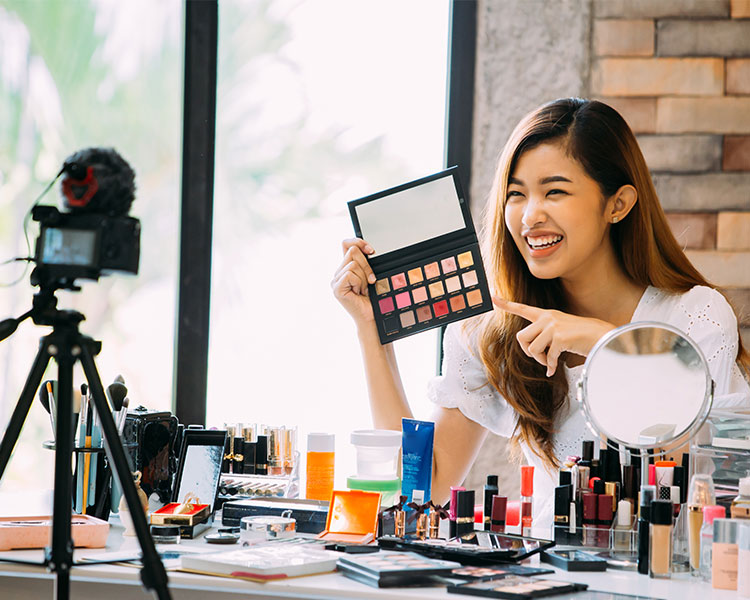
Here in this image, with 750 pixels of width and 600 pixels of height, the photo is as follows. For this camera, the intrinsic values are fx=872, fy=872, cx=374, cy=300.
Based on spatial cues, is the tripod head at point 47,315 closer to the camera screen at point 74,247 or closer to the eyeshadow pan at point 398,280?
the camera screen at point 74,247

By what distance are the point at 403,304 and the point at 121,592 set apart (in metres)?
0.68

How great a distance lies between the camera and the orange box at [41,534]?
1134 millimetres

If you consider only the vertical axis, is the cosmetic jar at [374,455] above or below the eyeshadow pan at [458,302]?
below

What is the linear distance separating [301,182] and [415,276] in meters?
0.92

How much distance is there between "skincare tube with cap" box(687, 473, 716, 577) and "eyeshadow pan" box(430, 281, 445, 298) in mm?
559

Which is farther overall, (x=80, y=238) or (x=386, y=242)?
(x=386, y=242)

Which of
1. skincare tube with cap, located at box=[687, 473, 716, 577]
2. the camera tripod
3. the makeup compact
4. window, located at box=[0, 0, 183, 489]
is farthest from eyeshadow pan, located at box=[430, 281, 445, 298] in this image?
window, located at box=[0, 0, 183, 489]

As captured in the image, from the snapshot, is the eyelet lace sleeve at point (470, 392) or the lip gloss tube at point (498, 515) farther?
the eyelet lace sleeve at point (470, 392)

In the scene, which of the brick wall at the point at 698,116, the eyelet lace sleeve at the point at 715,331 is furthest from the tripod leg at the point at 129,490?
the brick wall at the point at 698,116

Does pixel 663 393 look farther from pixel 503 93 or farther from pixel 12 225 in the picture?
pixel 12 225

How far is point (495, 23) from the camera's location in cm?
219

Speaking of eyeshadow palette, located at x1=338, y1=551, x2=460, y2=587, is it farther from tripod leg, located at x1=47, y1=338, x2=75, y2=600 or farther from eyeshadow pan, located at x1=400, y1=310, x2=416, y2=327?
eyeshadow pan, located at x1=400, y1=310, x2=416, y2=327

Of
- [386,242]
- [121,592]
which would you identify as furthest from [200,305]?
[121,592]

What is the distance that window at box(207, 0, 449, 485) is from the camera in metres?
2.34
